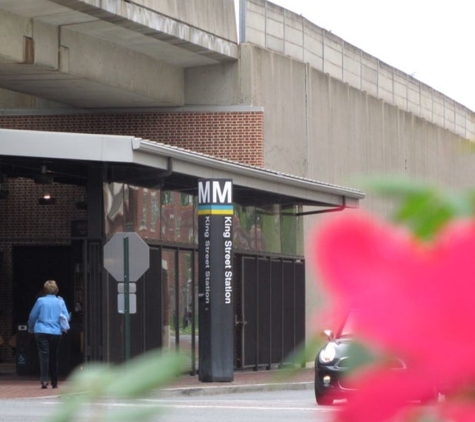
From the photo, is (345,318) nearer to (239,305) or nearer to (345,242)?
(345,242)

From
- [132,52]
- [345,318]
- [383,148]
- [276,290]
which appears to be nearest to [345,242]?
[345,318]

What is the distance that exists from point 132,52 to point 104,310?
259 inches

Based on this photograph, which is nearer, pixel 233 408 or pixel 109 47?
pixel 233 408

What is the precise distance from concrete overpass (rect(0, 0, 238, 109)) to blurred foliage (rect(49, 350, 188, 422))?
24.0m

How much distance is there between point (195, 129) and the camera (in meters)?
30.8

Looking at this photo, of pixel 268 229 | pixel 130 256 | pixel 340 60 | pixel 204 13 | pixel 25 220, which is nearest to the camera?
pixel 130 256

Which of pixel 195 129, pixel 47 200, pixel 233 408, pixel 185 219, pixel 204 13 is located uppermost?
pixel 204 13

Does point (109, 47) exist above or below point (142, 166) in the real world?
above

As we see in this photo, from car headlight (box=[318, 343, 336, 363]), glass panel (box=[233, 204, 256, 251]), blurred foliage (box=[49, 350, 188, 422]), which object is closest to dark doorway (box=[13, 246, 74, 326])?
glass panel (box=[233, 204, 256, 251])

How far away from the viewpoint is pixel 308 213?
30.3m

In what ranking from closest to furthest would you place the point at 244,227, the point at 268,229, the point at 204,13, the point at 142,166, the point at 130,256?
1. the point at 130,256
2. the point at 142,166
3. the point at 204,13
4. the point at 244,227
5. the point at 268,229

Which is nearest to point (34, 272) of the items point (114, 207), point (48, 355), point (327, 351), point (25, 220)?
point (25, 220)

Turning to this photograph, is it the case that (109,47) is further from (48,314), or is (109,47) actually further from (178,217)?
(48,314)

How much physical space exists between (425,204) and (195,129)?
30.2 metres
